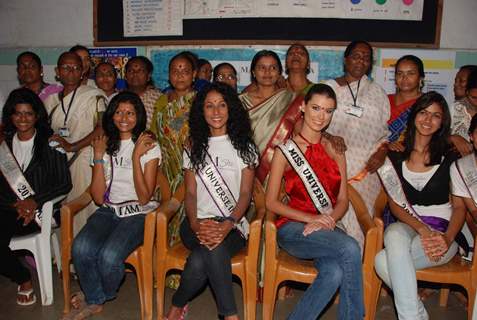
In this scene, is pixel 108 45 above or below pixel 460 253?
above

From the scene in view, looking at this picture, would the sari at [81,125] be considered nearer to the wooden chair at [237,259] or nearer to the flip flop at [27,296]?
the flip flop at [27,296]

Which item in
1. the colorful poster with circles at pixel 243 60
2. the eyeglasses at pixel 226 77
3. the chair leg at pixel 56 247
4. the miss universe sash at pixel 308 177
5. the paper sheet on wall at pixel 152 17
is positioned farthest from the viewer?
the paper sheet on wall at pixel 152 17

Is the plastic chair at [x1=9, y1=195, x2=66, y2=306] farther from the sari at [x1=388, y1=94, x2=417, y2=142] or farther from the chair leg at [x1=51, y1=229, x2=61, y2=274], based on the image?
the sari at [x1=388, y1=94, x2=417, y2=142]

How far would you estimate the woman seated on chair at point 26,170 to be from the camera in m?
2.41

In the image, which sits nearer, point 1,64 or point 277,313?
point 277,313

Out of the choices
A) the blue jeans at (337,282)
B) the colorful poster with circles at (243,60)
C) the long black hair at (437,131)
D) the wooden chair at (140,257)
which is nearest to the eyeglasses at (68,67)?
the wooden chair at (140,257)

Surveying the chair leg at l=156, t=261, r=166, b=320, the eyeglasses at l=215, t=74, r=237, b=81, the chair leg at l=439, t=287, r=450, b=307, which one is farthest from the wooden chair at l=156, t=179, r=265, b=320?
the chair leg at l=439, t=287, r=450, b=307

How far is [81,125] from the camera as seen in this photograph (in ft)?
9.28

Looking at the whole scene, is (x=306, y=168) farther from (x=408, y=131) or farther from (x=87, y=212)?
(x=87, y=212)

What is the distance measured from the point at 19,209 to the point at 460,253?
2422 mm

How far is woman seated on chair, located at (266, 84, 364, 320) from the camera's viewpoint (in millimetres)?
1913

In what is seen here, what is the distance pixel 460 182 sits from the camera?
2.09 meters

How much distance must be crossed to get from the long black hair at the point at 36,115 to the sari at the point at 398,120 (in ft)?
6.93

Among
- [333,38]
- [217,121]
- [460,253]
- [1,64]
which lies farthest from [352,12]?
[1,64]
